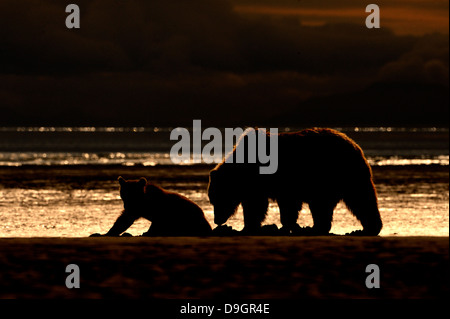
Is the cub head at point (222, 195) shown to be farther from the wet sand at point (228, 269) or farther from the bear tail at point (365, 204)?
the wet sand at point (228, 269)

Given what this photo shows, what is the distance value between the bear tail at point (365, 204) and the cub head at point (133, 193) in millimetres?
3256

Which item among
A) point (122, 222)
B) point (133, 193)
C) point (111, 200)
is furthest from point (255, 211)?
point (111, 200)

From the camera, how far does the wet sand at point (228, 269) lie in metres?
5.77

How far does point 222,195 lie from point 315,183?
1.71 m

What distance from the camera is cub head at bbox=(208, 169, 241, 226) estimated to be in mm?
13281

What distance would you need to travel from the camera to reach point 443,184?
102ft

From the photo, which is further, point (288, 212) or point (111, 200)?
point (111, 200)

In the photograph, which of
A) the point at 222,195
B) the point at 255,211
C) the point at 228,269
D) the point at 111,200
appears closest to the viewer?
the point at 228,269

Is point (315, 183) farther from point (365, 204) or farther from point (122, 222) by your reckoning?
point (122, 222)

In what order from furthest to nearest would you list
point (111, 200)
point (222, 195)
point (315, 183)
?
1. point (111, 200)
2. point (222, 195)
3. point (315, 183)

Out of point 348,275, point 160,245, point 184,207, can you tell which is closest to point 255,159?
point 184,207

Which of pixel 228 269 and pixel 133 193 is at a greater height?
pixel 133 193

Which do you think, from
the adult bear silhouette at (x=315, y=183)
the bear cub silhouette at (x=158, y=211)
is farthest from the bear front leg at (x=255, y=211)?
the bear cub silhouette at (x=158, y=211)

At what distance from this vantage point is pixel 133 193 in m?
12.5
